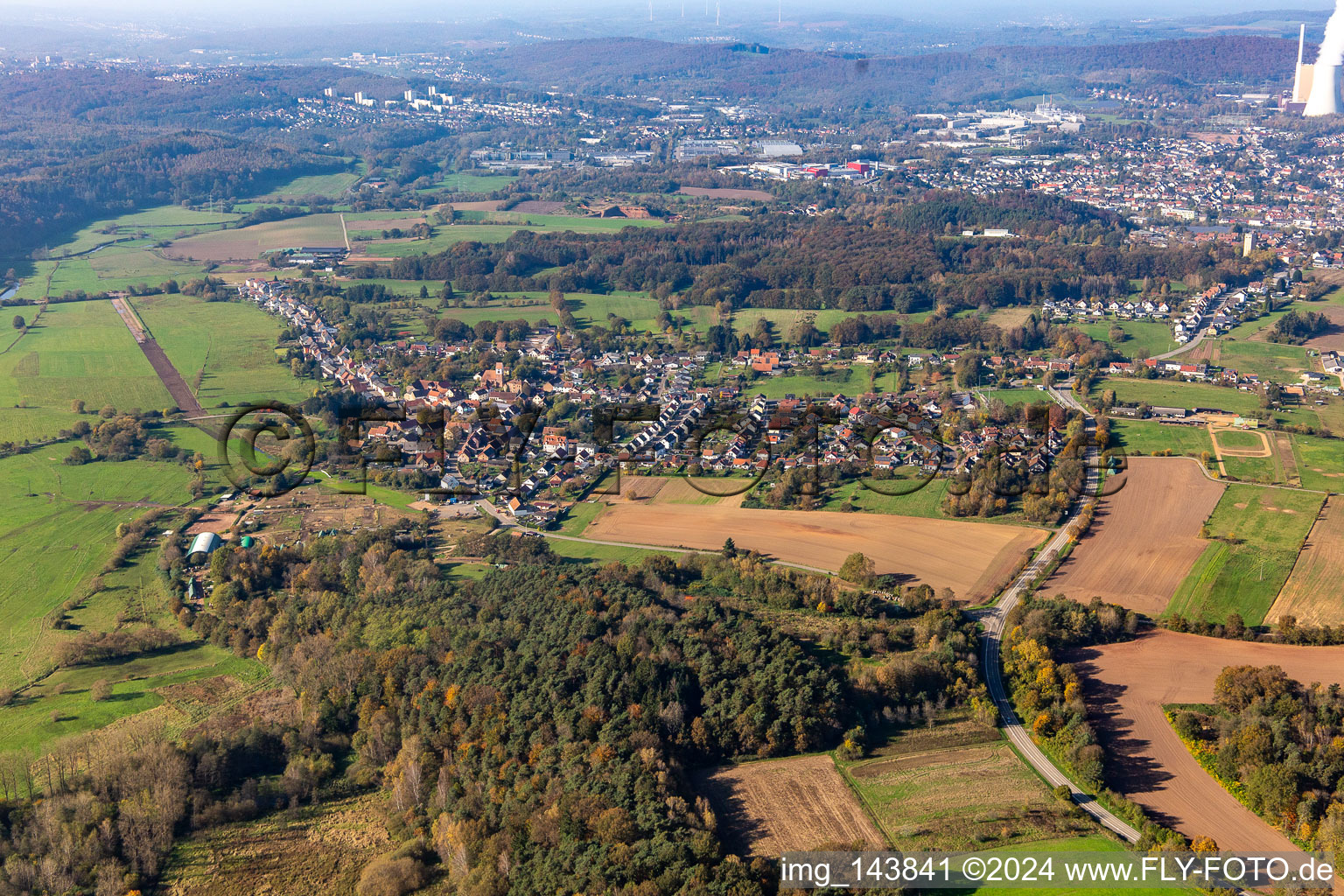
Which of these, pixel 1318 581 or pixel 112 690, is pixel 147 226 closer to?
pixel 112 690

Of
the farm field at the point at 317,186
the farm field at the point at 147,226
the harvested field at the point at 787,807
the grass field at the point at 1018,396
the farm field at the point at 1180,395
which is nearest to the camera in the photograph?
the harvested field at the point at 787,807

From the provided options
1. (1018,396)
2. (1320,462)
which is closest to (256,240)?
(1018,396)

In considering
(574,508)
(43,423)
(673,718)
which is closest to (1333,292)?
(574,508)

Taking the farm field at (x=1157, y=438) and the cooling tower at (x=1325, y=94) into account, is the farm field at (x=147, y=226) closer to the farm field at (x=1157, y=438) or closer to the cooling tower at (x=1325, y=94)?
the farm field at (x=1157, y=438)

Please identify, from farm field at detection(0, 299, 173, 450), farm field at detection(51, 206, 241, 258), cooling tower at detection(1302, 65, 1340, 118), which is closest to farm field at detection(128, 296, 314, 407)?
farm field at detection(0, 299, 173, 450)

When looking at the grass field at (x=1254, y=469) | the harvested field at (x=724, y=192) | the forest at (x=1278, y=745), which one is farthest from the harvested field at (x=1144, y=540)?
the harvested field at (x=724, y=192)

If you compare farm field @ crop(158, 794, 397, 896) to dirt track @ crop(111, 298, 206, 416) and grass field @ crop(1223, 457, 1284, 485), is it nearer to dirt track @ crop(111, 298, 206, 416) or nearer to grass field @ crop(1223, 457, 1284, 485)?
dirt track @ crop(111, 298, 206, 416)
